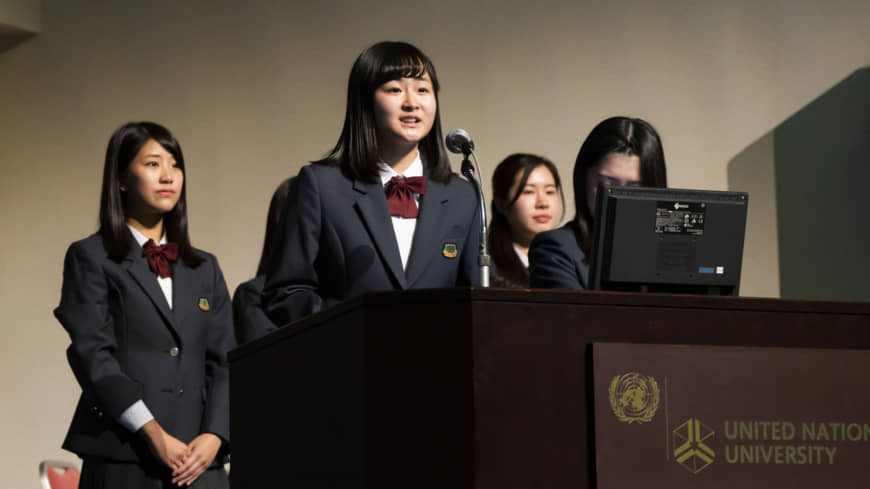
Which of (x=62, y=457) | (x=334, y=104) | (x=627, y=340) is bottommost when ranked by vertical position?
(x=62, y=457)

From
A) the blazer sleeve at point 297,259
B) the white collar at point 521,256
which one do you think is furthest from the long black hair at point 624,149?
the white collar at point 521,256

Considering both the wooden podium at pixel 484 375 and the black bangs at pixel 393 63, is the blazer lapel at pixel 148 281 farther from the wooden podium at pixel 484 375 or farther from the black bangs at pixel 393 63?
the wooden podium at pixel 484 375

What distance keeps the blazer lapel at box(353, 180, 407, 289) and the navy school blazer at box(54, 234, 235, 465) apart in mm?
987

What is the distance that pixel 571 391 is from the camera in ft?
4.66

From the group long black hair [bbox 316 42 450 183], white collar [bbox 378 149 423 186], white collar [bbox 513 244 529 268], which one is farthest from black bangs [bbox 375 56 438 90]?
white collar [bbox 513 244 529 268]

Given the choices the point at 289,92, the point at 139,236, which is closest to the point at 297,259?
the point at 139,236

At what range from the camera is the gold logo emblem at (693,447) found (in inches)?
56.4

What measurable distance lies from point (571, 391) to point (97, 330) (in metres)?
1.80

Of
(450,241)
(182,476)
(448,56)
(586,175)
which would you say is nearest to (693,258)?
(450,241)

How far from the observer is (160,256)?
118 inches

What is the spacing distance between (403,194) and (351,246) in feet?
0.55

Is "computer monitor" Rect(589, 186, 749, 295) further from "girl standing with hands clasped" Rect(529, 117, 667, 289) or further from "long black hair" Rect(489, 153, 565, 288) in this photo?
"long black hair" Rect(489, 153, 565, 288)

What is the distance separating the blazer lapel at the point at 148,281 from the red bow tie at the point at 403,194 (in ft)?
3.28

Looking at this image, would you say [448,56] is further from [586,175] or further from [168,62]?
[586,175]
